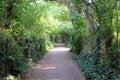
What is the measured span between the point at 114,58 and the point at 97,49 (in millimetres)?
2725

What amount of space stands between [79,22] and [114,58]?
30.7 ft

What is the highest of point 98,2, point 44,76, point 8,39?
point 98,2

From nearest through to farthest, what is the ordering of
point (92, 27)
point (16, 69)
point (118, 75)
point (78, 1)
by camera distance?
point (118, 75) < point (16, 69) < point (78, 1) < point (92, 27)

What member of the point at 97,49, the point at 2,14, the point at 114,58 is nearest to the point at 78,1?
the point at 97,49

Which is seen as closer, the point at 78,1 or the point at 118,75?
the point at 118,75

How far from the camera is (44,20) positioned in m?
28.9

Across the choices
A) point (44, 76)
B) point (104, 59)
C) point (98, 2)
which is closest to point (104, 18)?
point (98, 2)

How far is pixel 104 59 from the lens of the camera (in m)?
13.8

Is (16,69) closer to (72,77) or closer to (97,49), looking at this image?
(72,77)

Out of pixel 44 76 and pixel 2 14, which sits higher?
pixel 2 14

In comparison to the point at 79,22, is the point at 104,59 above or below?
below

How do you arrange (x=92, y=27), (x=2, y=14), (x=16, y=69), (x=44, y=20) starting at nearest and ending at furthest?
1. (x=2, y=14)
2. (x=16, y=69)
3. (x=92, y=27)
4. (x=44, y=20)

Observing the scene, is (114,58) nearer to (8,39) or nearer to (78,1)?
(78,1)

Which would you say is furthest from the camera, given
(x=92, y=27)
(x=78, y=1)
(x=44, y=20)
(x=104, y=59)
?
(x=44, y=20)
